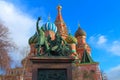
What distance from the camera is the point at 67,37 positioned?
41.6 metres

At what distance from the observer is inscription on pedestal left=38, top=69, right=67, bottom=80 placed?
10469 millimetres

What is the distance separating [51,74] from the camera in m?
10.5

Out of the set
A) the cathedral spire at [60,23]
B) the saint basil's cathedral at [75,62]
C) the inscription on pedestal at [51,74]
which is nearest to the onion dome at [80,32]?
the saint basil's cathedral at [75,62]

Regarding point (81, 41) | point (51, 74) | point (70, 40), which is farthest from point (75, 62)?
point (51, 74)

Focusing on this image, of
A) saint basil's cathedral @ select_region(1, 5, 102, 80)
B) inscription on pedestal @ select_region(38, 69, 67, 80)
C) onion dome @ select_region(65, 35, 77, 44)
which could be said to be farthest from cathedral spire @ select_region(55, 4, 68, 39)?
inscription on pedestal @ select_region(38, 69, 67, 80)

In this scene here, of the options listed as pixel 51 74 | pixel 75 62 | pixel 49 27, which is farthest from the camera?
pixel 49 27

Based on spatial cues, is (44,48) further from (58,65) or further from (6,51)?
(6,51)

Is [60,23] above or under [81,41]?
above

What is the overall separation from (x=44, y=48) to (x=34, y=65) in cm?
113

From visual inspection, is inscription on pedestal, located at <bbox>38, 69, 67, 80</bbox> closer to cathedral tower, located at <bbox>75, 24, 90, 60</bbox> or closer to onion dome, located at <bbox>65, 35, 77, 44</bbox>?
onion dome, located at <bbox>65, 35, 77, 44</bbox>

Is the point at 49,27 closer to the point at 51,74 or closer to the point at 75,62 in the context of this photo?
the point at 75,62

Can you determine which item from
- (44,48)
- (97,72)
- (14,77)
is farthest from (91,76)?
(44,48)

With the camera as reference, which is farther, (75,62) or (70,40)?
(70,40)

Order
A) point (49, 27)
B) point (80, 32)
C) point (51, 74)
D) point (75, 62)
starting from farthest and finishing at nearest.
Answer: point (80, 32) < point (49, 27) < point (75, 62) < point (51, 74)
